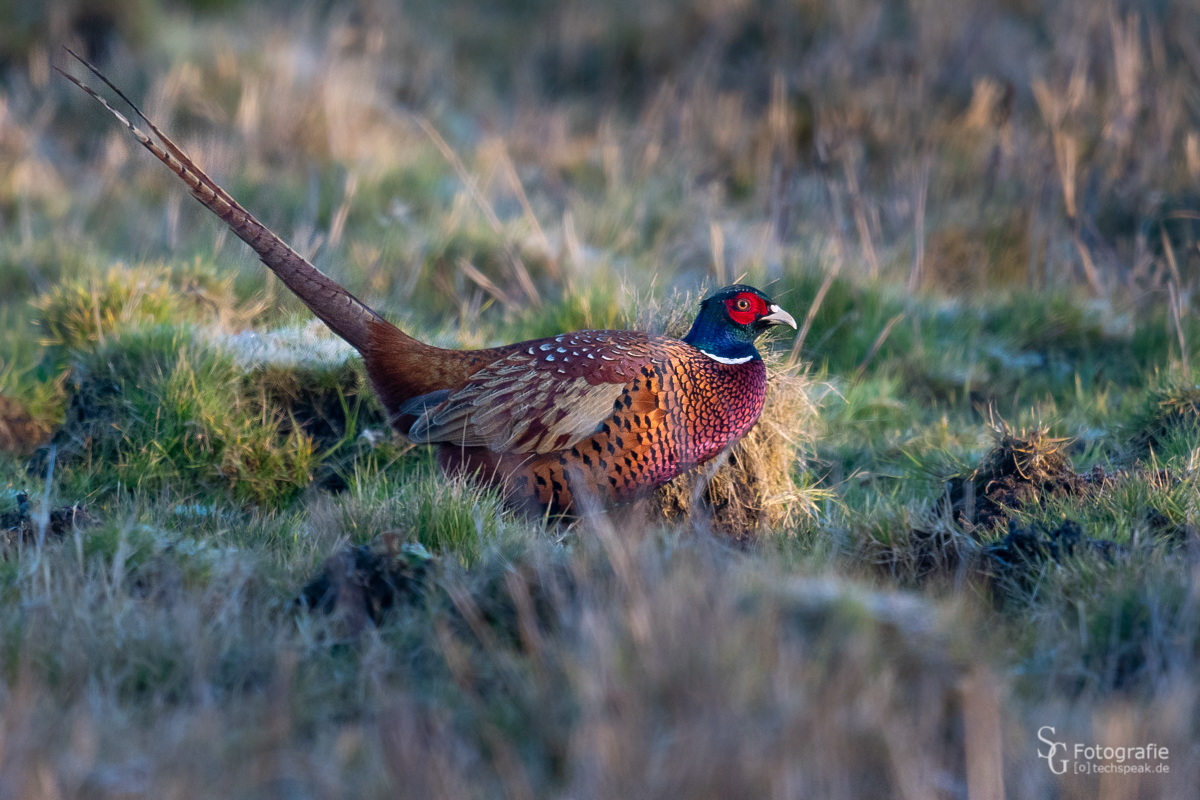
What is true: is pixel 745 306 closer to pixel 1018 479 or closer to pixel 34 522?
pixel 1018 479

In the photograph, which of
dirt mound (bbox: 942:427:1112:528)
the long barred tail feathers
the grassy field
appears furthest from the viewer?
dirt mound (bbox: 942:427:1112:528)

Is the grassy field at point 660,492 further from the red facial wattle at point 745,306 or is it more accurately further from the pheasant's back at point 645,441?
the red facial wattle at point 745,306

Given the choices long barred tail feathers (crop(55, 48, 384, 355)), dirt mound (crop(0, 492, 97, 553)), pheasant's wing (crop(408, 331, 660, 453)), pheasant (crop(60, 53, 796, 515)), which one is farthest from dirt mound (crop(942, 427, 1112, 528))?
dirt mound (crop(0, 492, 97, 553))

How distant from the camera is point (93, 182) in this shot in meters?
7.28

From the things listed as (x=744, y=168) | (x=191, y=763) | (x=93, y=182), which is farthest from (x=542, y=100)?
(x=191, y=763)

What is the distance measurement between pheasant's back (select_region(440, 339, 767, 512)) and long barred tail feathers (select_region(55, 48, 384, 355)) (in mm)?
579

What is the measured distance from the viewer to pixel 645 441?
12.1 ft

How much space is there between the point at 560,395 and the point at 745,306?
81cm

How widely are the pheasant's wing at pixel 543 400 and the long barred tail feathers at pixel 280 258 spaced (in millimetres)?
405

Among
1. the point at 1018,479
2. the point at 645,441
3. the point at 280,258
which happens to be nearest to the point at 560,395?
the point at 645,441

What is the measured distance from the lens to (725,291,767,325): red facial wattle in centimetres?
396

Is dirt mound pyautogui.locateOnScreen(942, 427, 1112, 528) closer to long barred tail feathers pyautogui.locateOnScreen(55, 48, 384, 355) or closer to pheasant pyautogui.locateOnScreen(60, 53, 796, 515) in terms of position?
pheasant pyautogui.locateOnScreen(60, 53, 796, 515)

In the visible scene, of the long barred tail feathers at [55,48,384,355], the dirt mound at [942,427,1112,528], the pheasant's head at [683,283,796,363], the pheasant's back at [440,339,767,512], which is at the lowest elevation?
the dirt mound at [942,427,1112,528]

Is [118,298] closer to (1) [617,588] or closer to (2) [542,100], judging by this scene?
(1) [617,588]
